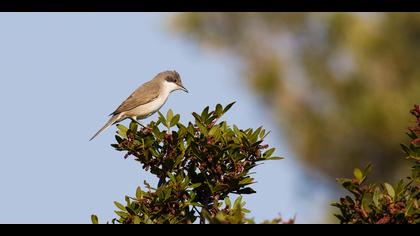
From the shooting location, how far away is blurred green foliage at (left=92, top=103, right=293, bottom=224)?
5.21m

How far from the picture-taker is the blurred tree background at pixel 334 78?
18.8m

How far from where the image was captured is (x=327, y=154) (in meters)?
20.0

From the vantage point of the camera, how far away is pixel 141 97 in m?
10.7

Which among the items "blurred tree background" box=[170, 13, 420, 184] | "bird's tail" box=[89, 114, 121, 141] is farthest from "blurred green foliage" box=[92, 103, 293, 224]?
"blurred tree background" box=[170, 13, 420, 184]

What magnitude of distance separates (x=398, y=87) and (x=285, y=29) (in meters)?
4.16

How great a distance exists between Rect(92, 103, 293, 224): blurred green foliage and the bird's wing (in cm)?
459

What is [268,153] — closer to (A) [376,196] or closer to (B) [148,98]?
(A) [376,196]

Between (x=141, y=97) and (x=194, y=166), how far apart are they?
5.36 metres

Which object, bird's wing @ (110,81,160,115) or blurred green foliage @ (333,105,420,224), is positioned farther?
bird's wing @ (110,81,160,115)

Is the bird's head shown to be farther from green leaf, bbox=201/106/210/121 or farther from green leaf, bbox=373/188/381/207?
green leaf, bbox=373/188/381/207

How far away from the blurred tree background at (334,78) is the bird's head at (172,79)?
8.26 metres

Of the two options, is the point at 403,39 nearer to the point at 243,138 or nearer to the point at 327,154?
the point at 327,154

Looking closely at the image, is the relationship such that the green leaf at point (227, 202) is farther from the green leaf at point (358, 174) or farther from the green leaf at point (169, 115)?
the green leaf at point (358, 174)

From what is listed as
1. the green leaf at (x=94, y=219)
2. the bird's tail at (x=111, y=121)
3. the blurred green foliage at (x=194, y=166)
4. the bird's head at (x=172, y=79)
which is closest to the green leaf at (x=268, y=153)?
the blurred green foliage at (x=194, y=166)
